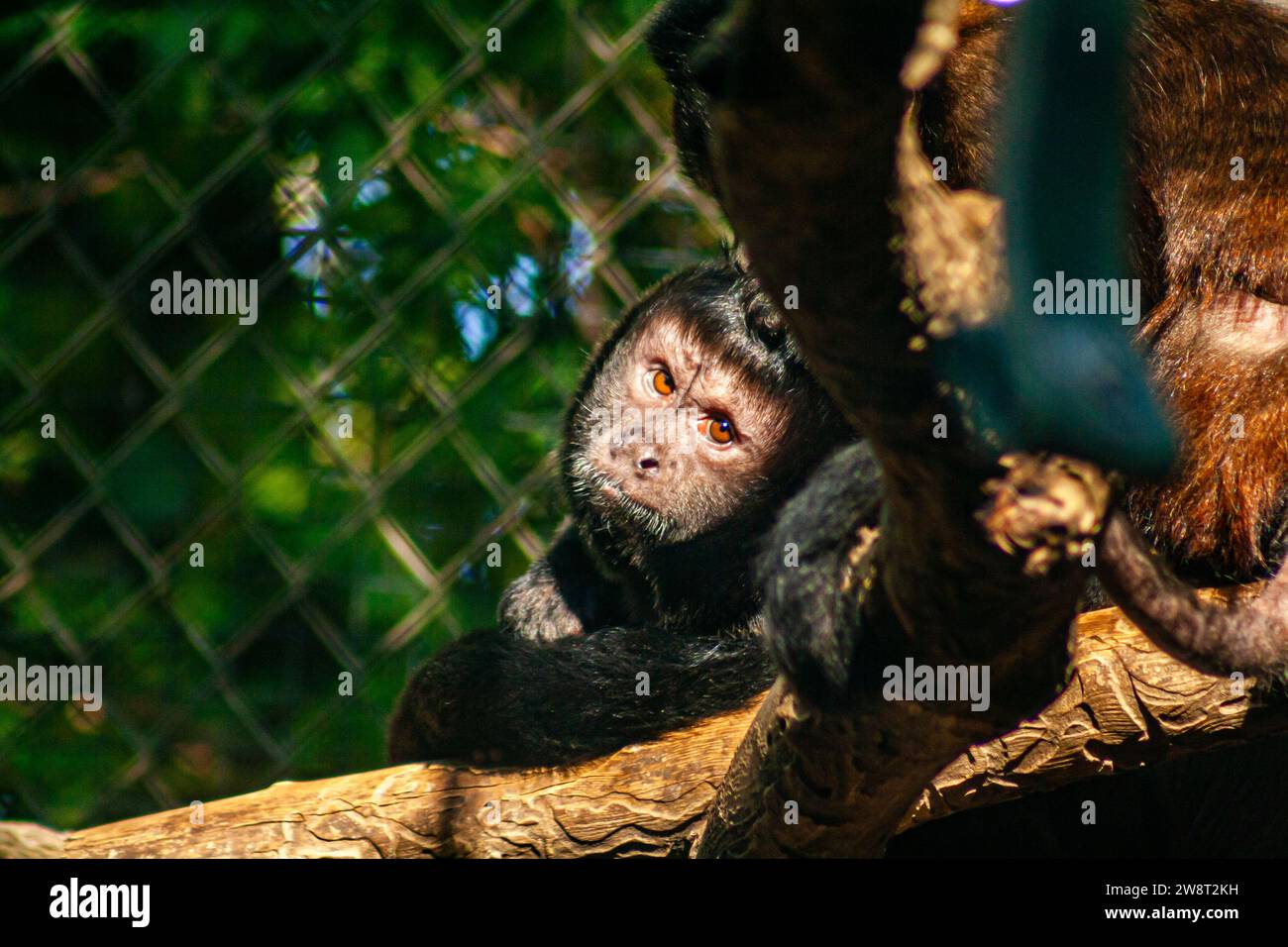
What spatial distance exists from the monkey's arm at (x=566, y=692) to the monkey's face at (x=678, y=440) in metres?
0.33

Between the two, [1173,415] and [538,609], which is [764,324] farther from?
[1173,415]

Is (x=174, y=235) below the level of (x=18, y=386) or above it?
above

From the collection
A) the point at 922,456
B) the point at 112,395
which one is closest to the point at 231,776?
the point at 112,395

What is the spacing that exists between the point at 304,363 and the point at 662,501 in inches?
52.4

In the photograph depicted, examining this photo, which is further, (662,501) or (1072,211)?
(662,501)

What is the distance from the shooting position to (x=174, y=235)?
10.4ft

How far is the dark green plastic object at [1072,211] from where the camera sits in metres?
0.63

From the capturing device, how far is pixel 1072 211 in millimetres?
634

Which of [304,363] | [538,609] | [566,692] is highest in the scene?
[304,363]

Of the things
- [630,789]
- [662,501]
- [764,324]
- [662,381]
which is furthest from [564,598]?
[630,789]

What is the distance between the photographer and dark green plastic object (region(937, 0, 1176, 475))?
2.06ft

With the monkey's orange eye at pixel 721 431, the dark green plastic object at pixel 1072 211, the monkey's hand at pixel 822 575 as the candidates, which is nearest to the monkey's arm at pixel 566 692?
the monkey's orange eye at pixel 721 431

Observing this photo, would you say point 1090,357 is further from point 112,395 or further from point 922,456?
point 112,395
